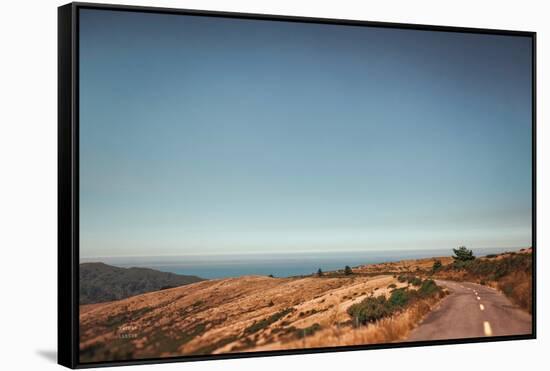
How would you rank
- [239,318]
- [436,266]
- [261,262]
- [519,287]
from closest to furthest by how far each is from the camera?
[239,318], [261,262], [436,266], [519,287]

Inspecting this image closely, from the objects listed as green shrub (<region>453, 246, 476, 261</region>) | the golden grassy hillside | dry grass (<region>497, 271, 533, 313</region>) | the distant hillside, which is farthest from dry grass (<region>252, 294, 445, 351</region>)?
the distant hillside

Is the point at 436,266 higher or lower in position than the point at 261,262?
lower

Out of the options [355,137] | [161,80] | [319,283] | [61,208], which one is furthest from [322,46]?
[61,208]

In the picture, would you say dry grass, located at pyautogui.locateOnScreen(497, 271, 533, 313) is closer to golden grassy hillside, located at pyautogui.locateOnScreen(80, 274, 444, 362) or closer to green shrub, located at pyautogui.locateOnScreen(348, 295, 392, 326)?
golden grassy hillside, located at pyautogui.locateOnScreen(80, 274, 444, 362)

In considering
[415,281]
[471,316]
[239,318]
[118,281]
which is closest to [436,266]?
[415,281]

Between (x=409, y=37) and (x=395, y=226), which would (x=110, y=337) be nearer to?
(x=395, y=226)

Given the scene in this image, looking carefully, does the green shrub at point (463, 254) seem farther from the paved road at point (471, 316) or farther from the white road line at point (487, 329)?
the white road line at point (487, 329)

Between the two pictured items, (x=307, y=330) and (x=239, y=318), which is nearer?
(x=239, y=318)

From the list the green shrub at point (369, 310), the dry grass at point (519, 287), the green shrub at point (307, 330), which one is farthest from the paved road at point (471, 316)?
the green shrub at point (307, 330)

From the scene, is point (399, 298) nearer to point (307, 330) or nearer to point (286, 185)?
point (307, 330)
